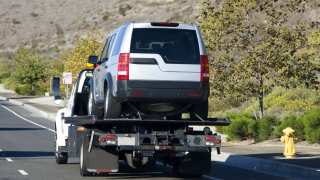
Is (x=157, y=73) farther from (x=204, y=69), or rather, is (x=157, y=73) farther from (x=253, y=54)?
(x=253, y=54)

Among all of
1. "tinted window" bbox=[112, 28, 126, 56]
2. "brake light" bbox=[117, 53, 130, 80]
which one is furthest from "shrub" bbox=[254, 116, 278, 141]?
"brake light" bbox=[117, 53, 130, 80]

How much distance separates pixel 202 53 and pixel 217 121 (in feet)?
4.41

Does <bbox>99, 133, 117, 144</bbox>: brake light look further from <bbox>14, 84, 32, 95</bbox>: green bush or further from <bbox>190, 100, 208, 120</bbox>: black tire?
<bbox>14, 84, 32, 95</bbox>: green bush

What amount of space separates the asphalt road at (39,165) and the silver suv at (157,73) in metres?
2.02

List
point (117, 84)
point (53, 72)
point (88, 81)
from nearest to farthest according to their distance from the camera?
1. point (117, 84)
2. point (88, 81)
3. point (53, 72)

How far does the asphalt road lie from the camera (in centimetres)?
1777

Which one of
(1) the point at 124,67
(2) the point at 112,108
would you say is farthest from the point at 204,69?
(2) the point at 112,108

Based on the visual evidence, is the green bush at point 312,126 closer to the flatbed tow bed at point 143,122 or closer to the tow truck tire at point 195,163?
the tow truck tire at point 195,163

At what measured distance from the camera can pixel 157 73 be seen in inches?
621

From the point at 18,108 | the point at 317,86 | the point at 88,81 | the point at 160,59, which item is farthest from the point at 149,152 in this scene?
the point at 18,108

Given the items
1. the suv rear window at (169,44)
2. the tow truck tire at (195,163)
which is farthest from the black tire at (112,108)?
the tow truck tire at (195,163)

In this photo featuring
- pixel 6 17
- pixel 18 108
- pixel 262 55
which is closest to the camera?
pixel 262 55

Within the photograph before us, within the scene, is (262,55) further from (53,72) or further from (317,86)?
(53,72)

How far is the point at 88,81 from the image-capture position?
1958cm
